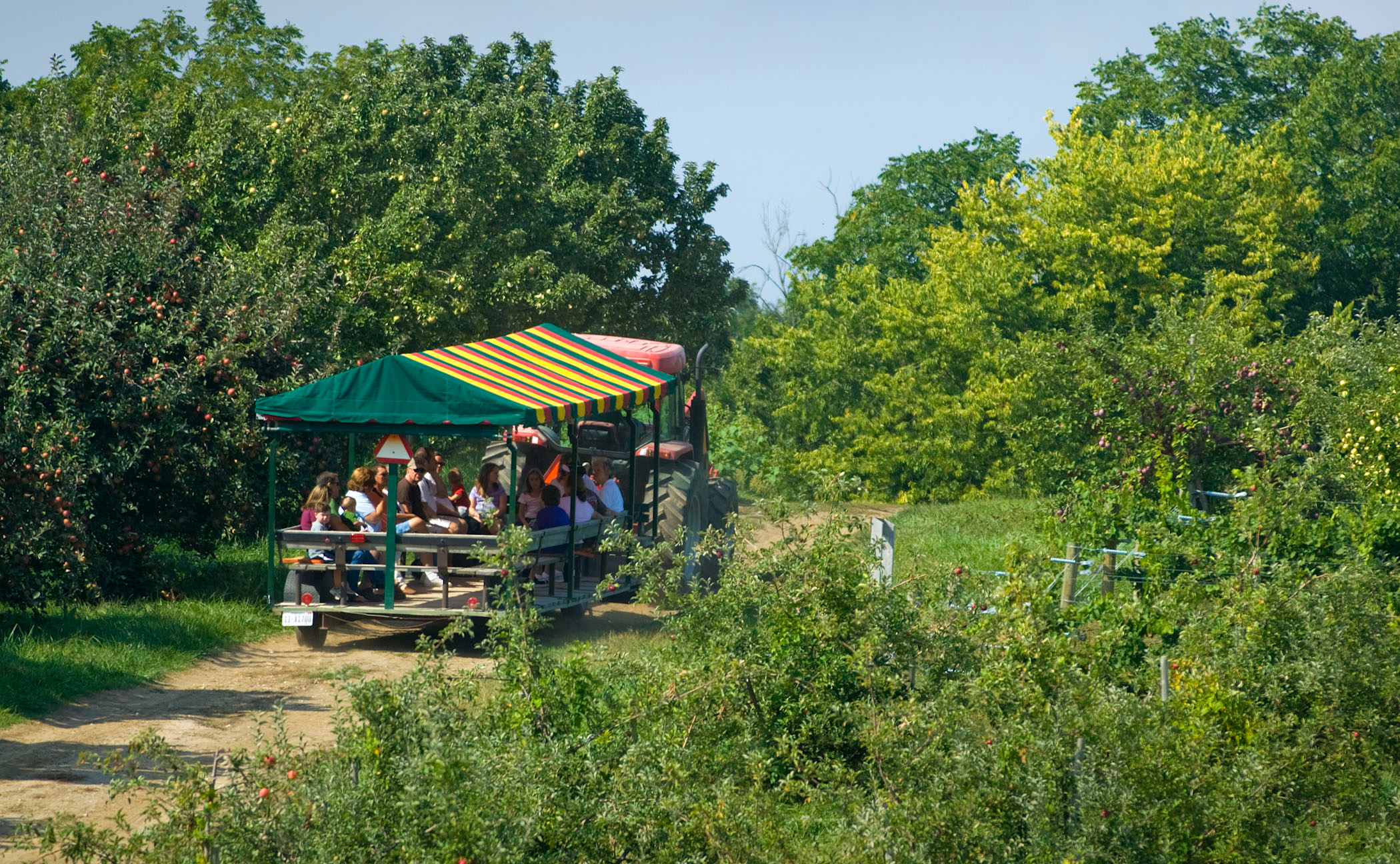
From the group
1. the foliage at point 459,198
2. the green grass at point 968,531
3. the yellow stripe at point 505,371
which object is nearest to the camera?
the yellow stripe at point 505,371

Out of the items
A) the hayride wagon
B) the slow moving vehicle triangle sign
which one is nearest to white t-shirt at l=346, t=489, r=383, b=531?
the hayride wagon

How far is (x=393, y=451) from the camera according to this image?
1077 cm

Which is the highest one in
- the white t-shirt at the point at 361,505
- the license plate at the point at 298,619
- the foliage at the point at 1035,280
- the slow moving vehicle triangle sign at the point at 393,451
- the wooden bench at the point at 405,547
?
the foliage at the point at 1035,280

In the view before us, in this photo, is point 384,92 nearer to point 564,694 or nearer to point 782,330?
point 782,330

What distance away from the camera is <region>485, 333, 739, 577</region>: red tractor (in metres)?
13.9

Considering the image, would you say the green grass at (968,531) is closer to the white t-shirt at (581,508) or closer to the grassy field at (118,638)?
the white t-shirt at (581,508)

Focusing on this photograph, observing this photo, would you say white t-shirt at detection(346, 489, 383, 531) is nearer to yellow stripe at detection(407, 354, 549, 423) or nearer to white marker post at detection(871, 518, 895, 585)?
yellow stripe at detection(407, 354, 549, 423)

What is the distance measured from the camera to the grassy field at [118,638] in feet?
30.6

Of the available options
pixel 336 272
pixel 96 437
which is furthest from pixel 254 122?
pixel 96 437

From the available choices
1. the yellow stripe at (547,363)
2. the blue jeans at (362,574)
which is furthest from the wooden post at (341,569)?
the yellow stripe at (547,363)

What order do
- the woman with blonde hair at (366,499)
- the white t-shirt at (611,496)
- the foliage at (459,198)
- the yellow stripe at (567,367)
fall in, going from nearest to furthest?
the woman with blonde hair at (366,499), the yellow stripe at (567,367), the white t-shirt at (611,496), the foliage at (459,198)

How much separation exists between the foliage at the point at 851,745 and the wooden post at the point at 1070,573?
221cm

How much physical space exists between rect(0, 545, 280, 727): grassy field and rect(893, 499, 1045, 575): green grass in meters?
6.67

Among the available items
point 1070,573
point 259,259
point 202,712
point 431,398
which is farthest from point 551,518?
point 259,259
